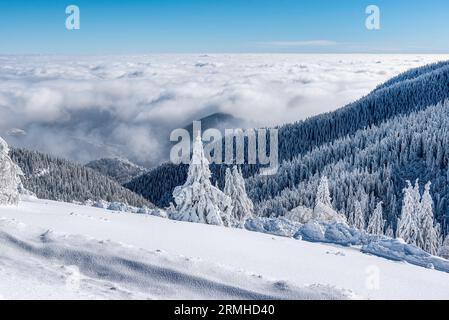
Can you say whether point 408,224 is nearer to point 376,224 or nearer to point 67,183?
point 376,224

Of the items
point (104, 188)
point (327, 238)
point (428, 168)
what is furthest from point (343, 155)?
point (327, 238)

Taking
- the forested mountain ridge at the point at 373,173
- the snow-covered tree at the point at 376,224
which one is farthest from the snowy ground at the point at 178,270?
the forested mountain ridge at the point at 373,173

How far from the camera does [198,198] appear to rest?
31859 mm

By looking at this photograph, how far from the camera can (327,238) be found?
22.3 metres

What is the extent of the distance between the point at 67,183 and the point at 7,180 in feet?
531

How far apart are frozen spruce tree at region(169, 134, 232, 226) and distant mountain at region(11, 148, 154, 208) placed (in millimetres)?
135348

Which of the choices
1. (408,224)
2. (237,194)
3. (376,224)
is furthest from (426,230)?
(237,194)

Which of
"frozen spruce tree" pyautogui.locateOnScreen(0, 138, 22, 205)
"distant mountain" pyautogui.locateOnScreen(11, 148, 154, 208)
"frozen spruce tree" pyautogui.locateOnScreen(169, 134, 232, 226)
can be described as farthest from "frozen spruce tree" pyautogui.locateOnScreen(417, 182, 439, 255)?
Answer: "distant mountain" pyautogui.locateOnScreen(11, 148, 154, 208)

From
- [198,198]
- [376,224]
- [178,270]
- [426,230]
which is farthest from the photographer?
[376,224]

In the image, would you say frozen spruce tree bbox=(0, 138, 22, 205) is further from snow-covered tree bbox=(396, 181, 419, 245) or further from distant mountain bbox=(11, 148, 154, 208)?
distant mountain bbox=(11, 148, 154, 208)

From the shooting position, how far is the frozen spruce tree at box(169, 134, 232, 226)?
31.3 meters

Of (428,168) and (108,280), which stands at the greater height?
(108,280)
